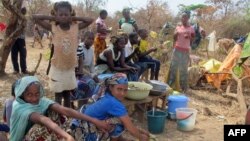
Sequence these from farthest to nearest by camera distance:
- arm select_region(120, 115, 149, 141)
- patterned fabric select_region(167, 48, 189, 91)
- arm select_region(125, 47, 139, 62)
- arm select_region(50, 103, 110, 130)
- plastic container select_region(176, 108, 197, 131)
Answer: patterned fabric select_region(167, 48, 189, 91) < arm select_region(125, 47, 139, 62) < plastic container select_region(176, 108, 197, 131) < arm select_region(120, 115, 149, 141) < arm select_region(50, 103, 110, 130)

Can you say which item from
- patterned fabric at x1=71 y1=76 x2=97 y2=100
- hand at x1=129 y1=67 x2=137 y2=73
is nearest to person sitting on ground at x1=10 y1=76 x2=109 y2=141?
patterned fabric at x1=71 y1=76 x2=97 y2=100

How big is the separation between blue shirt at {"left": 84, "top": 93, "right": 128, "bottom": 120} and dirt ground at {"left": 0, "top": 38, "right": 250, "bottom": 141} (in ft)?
5.88

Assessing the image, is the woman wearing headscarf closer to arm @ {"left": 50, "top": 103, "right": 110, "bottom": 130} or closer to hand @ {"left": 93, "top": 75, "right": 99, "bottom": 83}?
hand @ {"left": 93, "top": 75, "right": 99, "bottom": 83}

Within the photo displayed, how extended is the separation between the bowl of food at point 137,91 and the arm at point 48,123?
237 centimetres

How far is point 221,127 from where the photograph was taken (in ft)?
18.2

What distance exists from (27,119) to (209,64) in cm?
657

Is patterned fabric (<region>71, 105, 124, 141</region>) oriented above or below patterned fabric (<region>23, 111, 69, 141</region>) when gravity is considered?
below

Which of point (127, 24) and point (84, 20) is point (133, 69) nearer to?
point (84, 20)

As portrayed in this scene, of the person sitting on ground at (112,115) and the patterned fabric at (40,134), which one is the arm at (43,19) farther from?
the patterned fabric at (40,134)

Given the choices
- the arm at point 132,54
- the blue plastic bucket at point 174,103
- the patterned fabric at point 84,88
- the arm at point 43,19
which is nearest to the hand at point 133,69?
the arm at point 132,54

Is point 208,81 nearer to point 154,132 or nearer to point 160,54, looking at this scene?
point 160,54

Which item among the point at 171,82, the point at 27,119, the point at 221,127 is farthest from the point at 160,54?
the point at 27,119

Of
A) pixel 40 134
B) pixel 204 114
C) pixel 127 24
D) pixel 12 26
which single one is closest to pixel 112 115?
pixel 40 134

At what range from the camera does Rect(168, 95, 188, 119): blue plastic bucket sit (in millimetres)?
5520
